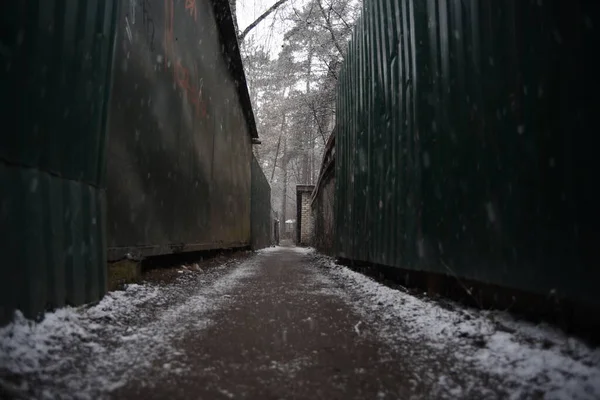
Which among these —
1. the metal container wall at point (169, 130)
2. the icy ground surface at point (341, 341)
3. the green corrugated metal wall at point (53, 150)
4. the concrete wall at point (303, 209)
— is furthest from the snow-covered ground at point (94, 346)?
the concrete wall at point (303, 209)

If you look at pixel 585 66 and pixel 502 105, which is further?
pixel 502 105

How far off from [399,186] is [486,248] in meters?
1.52

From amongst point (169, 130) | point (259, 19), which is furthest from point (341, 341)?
point (259, 19)

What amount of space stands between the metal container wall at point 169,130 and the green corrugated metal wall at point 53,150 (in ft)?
2.21

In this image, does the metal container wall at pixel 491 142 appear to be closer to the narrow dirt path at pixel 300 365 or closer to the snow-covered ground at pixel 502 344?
the snow-covered ground at pixel 502 344

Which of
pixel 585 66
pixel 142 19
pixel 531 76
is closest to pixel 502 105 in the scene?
pixel 531 76

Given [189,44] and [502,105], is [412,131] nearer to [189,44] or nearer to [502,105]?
[502,105]

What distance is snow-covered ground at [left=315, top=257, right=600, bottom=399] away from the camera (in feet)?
4.52

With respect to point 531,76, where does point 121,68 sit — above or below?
above

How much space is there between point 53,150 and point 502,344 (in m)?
2.41

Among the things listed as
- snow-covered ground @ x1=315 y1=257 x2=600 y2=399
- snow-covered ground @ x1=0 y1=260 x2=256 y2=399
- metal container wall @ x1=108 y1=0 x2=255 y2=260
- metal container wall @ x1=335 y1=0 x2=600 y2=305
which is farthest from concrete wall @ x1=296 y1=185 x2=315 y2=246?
snow-covered ground @ x1=0 y1=260 x2=256 y2=399

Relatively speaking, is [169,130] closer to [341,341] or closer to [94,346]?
[94,346]

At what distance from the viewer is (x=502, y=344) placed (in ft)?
5.81

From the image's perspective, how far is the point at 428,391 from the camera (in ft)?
4.85
